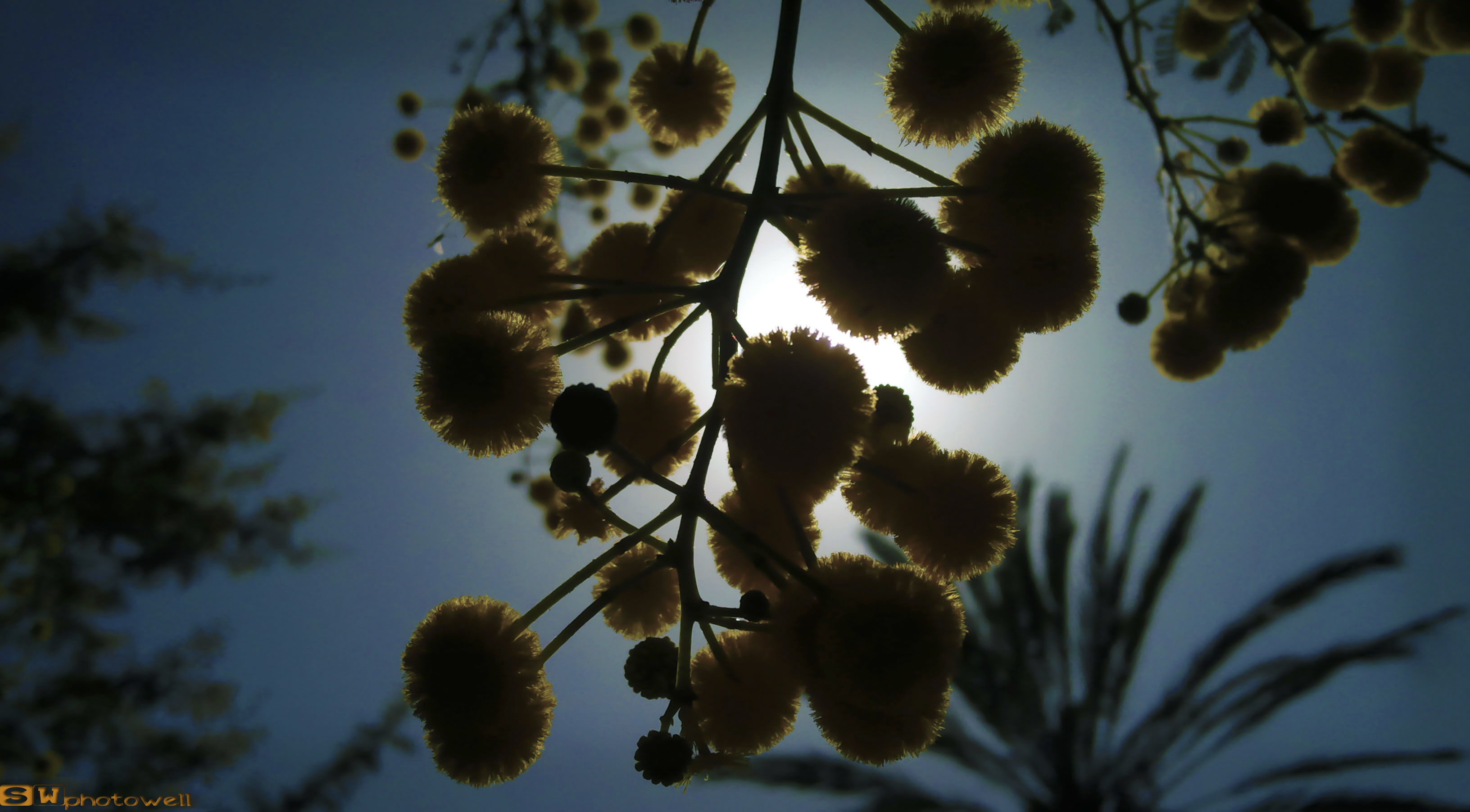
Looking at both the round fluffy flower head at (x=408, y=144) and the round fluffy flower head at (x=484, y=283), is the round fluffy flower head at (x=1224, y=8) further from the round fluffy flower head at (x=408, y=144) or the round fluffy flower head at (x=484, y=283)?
the round fluffy flower head at (x=408, y=144)

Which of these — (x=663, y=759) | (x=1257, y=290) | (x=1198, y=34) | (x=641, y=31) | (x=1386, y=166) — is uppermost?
(x=641, y=31)

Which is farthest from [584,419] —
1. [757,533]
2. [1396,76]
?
[1396,76]

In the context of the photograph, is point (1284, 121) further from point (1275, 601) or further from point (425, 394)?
point (1275, 601)

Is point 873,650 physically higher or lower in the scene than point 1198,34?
lower

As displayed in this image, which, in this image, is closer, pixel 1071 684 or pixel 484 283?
pixel 484 283

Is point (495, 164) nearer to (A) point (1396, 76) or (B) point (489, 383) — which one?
(B) point (489, 383)

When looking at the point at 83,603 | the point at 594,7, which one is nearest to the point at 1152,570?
the point at 594,7
